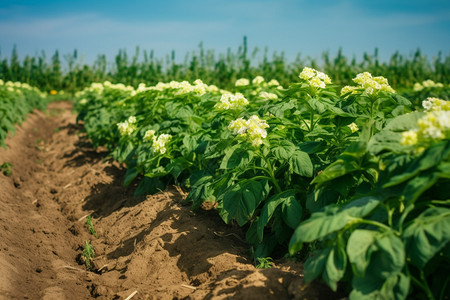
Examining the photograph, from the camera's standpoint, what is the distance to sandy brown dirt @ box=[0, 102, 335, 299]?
106 inches

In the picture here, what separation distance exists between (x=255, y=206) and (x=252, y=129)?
528 millimetres

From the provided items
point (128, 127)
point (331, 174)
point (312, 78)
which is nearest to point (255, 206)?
point (331, 174)

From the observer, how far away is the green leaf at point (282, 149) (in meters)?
2.89

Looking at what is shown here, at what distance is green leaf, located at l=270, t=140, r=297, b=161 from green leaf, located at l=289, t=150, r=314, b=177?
0.05 metres

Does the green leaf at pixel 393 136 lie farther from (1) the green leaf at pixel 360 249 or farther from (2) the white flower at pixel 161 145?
(2) the white flower at pixel 161 145

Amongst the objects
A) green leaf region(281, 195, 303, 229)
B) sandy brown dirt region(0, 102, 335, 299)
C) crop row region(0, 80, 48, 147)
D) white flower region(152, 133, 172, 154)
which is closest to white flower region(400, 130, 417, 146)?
sandy brown dirt region(0, 102, 335, 299)

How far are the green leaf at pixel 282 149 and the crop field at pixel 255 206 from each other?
0.01 meters

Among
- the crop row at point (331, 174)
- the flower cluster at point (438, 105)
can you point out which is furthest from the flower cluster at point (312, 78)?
the flower cluster at point (438, 105)

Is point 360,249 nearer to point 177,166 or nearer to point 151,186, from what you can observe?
point 177,166

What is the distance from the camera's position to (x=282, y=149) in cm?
292

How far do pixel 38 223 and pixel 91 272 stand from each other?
144cm

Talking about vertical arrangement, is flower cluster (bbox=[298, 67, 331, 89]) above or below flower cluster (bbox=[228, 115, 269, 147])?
above

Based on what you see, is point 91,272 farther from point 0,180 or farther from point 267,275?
point 0,180

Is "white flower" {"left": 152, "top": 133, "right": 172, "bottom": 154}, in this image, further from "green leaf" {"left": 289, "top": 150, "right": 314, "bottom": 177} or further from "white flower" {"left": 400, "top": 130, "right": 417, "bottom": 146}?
"white flower" {"left": 400, "top": 130, "right": 417, "bottom": 146}
